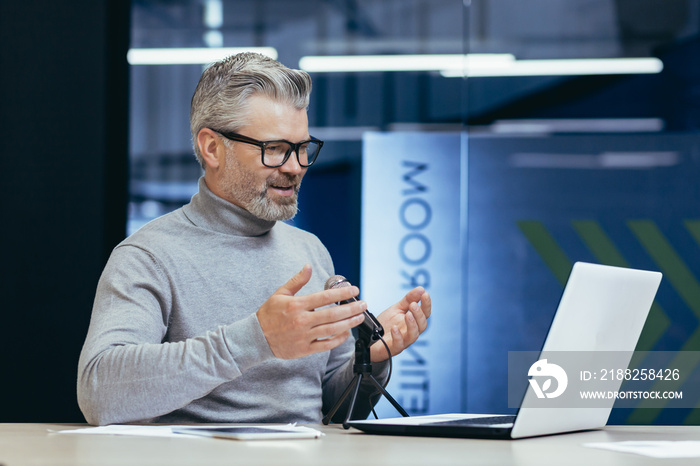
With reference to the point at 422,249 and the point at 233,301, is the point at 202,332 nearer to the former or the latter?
the point at 233,301

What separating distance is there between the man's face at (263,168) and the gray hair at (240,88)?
0.07 feet

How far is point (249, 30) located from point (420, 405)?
2142 millimetres

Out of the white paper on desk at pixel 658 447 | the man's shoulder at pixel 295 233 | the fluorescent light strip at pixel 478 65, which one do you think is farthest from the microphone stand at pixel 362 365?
the fluorescent light strip at pixel 478 65

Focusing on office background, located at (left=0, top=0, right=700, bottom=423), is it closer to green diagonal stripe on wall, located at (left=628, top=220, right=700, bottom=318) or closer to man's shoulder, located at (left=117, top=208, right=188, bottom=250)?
green diagonal stripe on wall, located at (left=628, top=220, right=700, bottom=318)

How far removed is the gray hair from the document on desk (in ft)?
2.67

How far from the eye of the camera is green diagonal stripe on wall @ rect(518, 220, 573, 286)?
3.98 meters

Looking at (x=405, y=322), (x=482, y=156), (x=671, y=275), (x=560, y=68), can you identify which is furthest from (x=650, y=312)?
(x=405, y=322)

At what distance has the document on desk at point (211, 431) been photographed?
1.32m

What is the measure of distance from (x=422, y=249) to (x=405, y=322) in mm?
2232

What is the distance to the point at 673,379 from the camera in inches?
159

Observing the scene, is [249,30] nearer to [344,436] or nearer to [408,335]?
[408,335]

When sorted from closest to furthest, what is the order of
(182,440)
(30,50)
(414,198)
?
(182,440) → (30,50) → (414,198)

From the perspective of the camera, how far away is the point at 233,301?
1897 millimetres

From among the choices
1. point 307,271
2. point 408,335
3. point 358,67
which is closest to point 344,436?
point 307,271
